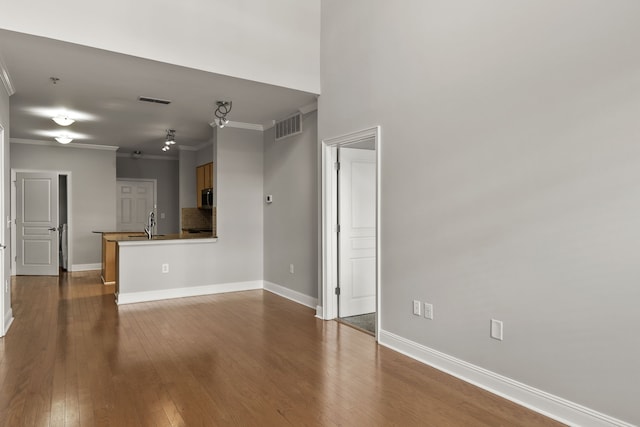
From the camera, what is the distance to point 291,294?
5.96m

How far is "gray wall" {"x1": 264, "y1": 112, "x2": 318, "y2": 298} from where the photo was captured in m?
5.51

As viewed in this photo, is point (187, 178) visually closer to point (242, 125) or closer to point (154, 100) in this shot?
point (242, 125)

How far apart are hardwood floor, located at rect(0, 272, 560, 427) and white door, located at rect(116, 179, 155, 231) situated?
5.29 meters

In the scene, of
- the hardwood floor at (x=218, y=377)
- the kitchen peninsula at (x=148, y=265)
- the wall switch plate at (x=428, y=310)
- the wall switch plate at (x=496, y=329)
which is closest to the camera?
the hardwood floor at (x=218, y=377)

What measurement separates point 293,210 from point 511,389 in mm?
3770

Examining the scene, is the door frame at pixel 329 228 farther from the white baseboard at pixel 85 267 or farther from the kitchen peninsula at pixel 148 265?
the white baseboard at pixel 85 267

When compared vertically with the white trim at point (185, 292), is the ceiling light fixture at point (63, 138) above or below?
above

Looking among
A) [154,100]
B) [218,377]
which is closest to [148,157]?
[154,100]

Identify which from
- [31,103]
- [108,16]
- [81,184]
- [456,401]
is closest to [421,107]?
[456,401]

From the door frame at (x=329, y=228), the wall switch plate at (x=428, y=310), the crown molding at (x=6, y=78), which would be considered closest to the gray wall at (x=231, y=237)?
the door frame at (x=329, y=228)

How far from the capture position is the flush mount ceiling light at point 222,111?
5.34 metres

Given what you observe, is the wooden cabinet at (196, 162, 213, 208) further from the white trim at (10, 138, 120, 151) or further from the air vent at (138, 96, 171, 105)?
the air vent at (138, 96, 171, 105)

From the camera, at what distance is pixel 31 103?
17.7 ft

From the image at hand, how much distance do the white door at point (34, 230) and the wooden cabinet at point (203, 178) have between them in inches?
113
